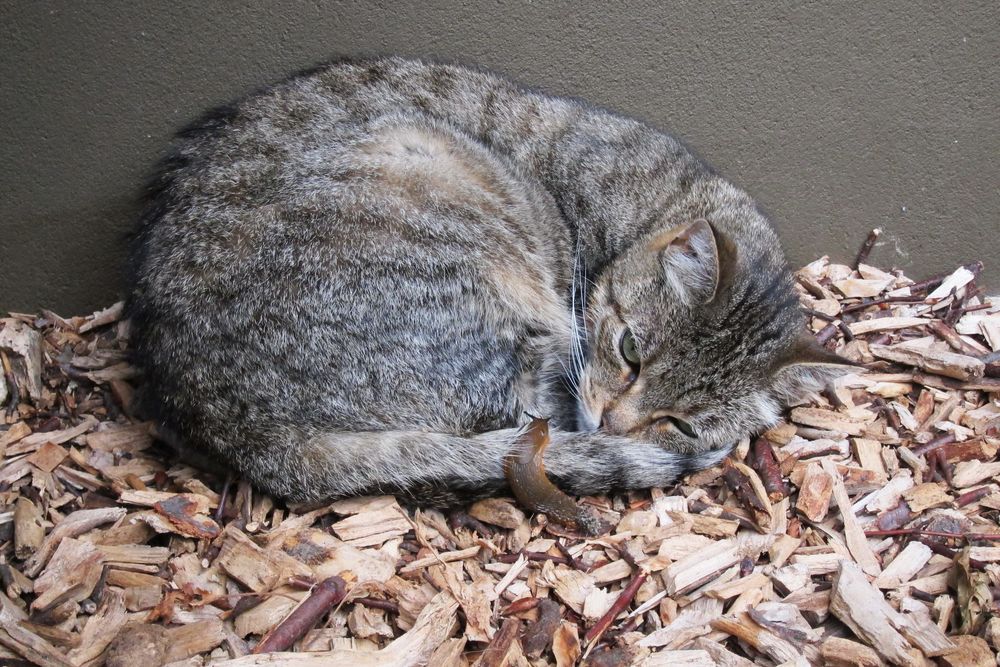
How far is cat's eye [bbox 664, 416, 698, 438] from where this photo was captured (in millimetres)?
2881

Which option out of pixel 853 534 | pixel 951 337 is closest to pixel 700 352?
pixel 853 534

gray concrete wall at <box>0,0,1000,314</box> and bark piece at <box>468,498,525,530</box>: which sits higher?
gray concrete wall at <box>0,0,1000,314</box>

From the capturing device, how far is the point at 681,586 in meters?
2.53

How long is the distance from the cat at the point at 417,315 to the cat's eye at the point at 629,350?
11 mm

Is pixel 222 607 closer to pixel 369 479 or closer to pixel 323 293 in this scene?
pixel 369 479

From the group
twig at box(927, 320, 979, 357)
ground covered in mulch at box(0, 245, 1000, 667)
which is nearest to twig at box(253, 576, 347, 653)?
ground covered in mulch at box(0, 245, 1000, 667)

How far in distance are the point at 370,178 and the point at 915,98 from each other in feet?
8.01

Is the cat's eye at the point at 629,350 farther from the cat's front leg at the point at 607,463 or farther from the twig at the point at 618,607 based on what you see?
the twig at the point at 618,607

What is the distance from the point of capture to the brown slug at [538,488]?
270 cm

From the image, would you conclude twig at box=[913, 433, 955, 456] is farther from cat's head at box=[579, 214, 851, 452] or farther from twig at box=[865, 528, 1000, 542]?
cat's head at box=[579, 214, 851, 452]

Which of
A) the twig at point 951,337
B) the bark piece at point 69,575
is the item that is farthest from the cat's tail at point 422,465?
the twig at point 951,337

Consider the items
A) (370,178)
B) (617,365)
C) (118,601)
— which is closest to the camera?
(118,601)

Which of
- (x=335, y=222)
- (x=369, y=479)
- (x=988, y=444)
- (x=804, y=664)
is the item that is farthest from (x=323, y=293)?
(x=988, y=444)

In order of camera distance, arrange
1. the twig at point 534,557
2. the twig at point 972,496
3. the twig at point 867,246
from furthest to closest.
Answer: the twig at point 867,246 < the twig at point 972,496 < the twig at point 534,557
